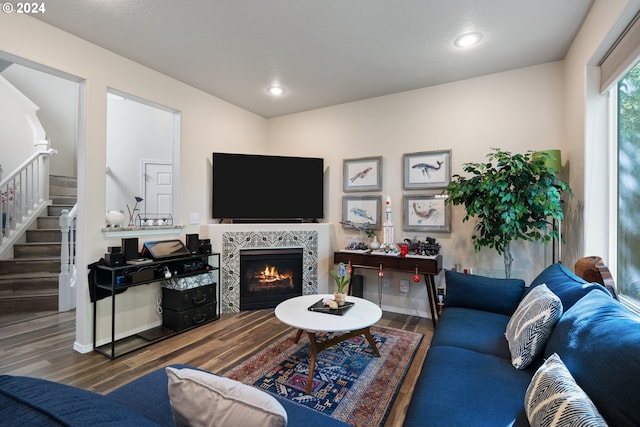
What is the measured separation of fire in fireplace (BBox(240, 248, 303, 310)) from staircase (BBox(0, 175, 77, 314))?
2.29 m

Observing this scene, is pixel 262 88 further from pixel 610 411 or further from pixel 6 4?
pixel 610 411

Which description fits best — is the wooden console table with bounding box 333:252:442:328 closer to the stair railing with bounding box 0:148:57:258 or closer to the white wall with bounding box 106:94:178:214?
the white wall with bounding box 106:94:178:214

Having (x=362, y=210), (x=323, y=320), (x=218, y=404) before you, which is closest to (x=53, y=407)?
(x=218, y=404)

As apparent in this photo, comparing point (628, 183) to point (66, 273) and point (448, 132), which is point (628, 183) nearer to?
point (448, 132)

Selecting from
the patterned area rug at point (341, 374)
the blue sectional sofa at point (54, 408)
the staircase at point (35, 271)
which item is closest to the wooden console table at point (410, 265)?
the patterned area rug at point (341, 374)

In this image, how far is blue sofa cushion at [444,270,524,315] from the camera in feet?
7.26

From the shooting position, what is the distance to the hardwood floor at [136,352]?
216 centimetres

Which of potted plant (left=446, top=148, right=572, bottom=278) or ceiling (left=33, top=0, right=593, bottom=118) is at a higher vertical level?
ceiling (left=33, top=0, right=593, bottom=118)

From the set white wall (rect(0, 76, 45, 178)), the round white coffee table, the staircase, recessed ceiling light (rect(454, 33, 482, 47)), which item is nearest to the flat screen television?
the round white coffee table

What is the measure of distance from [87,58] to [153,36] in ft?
2.08

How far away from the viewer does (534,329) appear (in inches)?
57.7

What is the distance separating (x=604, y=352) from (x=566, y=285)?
32.2 inches

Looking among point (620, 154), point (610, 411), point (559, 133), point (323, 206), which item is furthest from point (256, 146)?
point (610, 411)

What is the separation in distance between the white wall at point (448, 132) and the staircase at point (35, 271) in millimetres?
3610
